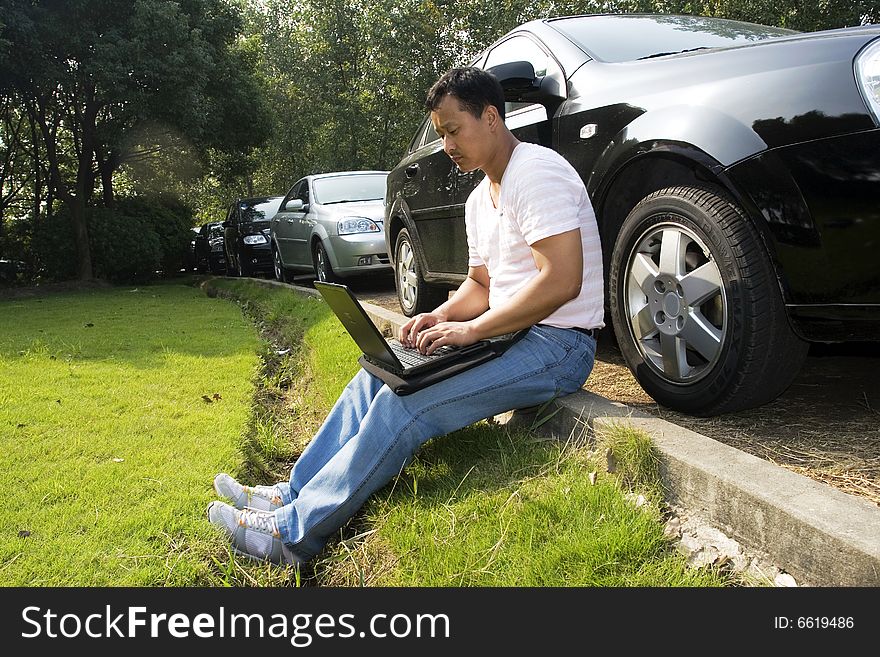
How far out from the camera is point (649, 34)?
3.83 m

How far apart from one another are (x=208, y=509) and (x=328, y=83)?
28.1 m

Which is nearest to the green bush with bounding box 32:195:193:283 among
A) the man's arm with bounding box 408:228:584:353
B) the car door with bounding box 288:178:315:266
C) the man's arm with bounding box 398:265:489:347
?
the car door with bounding box 288:178:315:266

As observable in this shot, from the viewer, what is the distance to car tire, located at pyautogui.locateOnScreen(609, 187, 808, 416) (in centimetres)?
261

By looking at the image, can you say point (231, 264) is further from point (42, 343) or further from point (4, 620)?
point (4, 620)

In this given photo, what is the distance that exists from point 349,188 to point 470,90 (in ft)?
25.5

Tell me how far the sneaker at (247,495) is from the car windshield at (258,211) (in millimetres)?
13608

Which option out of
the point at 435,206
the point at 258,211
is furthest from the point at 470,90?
the point at 258,211

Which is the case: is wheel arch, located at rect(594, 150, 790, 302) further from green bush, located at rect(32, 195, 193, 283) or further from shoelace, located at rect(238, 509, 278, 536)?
green bush, located at rect(32, 195, 193, 283)

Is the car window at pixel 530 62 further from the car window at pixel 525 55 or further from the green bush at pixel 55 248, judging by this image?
the green bush at pixel 55 248

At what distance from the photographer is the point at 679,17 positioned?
4.23 metres

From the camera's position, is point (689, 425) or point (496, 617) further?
point (689, 425)

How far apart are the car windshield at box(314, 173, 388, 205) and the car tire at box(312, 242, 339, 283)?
2.21 ft

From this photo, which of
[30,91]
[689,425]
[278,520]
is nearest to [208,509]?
[278,520]

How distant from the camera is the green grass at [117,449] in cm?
249
